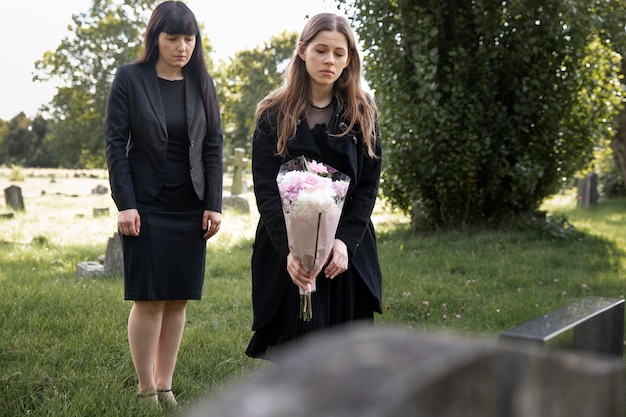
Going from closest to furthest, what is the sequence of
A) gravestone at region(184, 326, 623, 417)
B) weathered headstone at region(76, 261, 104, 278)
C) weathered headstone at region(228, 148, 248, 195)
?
gravestone at region(184, 326, 623, 417), weathered headstone at region(76, 261, 104, 278), weathered headstone at region(228, 148, 248, 195)

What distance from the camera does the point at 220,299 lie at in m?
6.49

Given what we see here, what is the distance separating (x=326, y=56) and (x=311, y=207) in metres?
0.73

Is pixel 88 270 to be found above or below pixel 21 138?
below

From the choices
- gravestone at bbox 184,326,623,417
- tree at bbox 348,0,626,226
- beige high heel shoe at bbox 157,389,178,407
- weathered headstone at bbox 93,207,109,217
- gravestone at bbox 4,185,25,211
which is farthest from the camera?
gravestone at bbox 4,185,25,211

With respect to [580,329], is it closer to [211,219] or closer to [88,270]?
[211,219]

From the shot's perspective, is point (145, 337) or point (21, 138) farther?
point (21, 138)

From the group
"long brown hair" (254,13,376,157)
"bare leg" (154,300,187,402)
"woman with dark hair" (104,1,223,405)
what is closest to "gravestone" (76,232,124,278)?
"bare leg" (154,300,187,402)

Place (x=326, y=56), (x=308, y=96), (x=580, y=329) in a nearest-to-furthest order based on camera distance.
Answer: (x=580, y=329) < (x=326, y=56) < (x=308, y=96)

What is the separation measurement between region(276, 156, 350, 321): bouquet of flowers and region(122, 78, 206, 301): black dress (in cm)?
86

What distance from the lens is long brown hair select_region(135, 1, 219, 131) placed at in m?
3.67

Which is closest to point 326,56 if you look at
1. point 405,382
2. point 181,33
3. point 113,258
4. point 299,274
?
point 181,33

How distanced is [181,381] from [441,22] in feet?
22.2

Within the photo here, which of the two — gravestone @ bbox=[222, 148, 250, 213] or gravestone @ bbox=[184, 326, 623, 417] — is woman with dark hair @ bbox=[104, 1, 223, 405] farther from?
gravestone @ bbox=[222, 148, 250, 213]

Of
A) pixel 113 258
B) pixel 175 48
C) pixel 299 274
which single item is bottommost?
pixel 113 258
